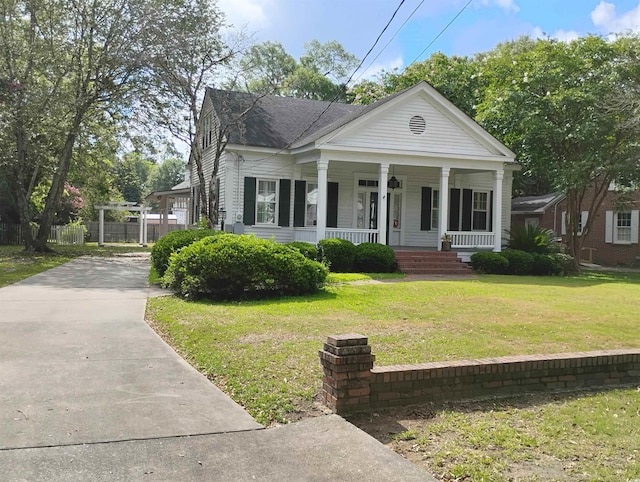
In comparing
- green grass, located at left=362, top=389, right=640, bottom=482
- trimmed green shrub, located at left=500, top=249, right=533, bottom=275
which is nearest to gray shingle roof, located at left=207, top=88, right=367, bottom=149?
trimmed green shrub, located at left=500, top=249, right=533, bottom=275

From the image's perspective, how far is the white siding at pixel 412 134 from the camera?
1900 cm

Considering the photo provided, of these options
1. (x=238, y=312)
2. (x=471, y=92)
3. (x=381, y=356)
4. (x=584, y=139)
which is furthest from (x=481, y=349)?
(x=471, y=92)

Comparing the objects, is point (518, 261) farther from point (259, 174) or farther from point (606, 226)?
point (606, 226)

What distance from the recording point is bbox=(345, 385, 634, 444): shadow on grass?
4733 mm

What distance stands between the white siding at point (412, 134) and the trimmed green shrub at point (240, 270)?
7.75 meters

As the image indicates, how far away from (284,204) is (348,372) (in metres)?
15.9

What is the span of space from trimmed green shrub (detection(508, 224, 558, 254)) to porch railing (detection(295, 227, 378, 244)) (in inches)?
209

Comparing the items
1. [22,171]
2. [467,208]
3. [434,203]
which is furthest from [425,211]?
[22,171]

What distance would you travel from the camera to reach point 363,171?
70.3 ft

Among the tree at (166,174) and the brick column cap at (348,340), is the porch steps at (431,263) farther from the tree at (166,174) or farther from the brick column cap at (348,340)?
the tree at (166,174)

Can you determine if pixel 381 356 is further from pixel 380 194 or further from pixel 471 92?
pixel 471 92

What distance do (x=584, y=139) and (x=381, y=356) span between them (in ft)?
51.5

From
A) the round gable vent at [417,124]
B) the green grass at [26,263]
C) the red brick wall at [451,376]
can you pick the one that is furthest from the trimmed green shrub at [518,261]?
the green grass at [26,263]

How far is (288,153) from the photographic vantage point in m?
20.5
